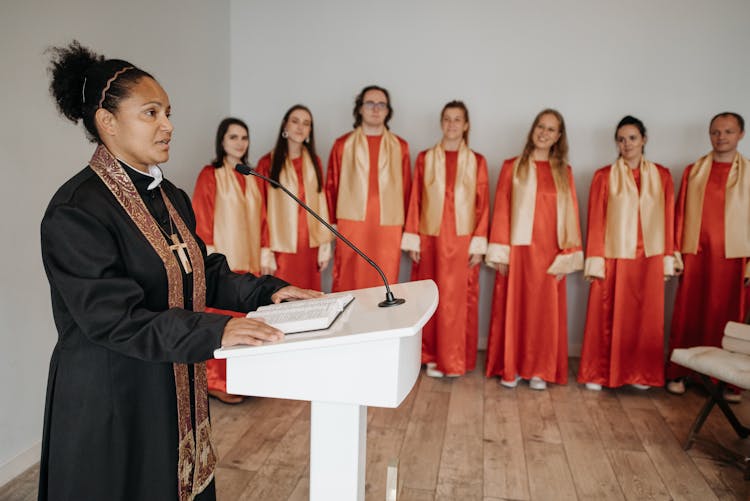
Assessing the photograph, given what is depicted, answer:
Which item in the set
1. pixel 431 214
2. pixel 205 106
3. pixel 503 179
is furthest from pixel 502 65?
pixel 205 106

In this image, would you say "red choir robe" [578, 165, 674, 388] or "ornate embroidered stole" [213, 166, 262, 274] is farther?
"red choir robe" [578, 165, 674, 388]

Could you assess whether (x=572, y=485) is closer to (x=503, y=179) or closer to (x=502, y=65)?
(x=503, y=179)

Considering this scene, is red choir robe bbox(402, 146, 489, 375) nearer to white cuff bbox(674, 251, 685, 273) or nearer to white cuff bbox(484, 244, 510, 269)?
white cuff bbox(484, 244, 510, 269)

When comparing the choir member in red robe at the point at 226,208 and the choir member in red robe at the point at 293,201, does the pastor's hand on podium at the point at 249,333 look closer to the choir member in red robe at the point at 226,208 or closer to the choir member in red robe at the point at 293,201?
the choir member in red robe at the point at 226,208

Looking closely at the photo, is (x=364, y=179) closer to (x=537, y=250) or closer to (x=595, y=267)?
(x=537, y=250)

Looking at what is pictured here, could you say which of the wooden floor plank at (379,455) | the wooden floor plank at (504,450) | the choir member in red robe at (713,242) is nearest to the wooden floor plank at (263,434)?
the wooden floor plank at (379,455)

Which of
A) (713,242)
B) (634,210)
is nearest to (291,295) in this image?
(634,210)

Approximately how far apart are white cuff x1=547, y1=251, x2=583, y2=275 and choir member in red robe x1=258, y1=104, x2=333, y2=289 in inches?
58.6

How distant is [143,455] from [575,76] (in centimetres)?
403

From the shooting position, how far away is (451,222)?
393 centimetres

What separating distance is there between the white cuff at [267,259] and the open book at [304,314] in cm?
212

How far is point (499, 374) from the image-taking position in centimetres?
399

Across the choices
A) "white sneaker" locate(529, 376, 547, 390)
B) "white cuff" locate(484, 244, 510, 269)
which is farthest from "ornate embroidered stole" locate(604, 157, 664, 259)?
"white sneaker" locate(529, 376, 547, 390)

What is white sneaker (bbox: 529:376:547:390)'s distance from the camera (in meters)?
3.80
